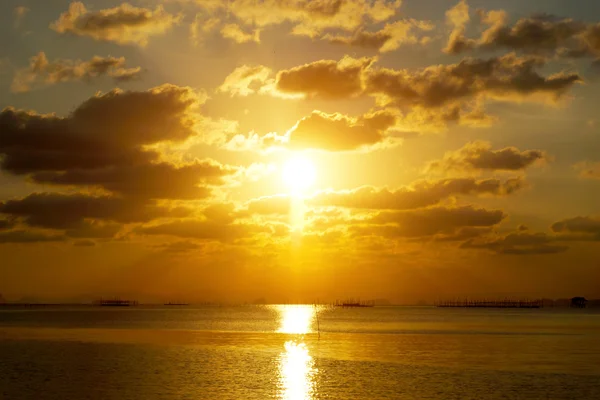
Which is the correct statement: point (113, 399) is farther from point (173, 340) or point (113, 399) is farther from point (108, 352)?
point (173, 340)

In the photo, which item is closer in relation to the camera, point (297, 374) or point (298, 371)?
point (297, 374)

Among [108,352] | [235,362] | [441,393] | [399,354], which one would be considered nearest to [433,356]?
[399,354]

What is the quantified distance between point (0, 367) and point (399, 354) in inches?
2076

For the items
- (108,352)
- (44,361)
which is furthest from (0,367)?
(108,352)

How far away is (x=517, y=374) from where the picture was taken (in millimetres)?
75625

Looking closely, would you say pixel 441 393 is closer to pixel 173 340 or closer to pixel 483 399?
pixel 483 399

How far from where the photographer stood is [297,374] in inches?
2990

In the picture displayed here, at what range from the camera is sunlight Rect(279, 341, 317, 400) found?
207 ft

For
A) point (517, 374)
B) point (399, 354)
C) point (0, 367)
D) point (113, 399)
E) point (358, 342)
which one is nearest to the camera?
point (113, 399)

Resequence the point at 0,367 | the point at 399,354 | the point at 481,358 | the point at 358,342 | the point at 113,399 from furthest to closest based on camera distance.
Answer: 1. the point at 358,342
2. the point at 399,354
3. the point at 481,358
4. the point at 0,367
5. the point at 113,399

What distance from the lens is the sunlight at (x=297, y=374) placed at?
6300cm

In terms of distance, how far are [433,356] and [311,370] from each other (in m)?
24.2

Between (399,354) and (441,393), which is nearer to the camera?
(441,393)

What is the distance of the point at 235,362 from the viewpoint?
8806 cm
